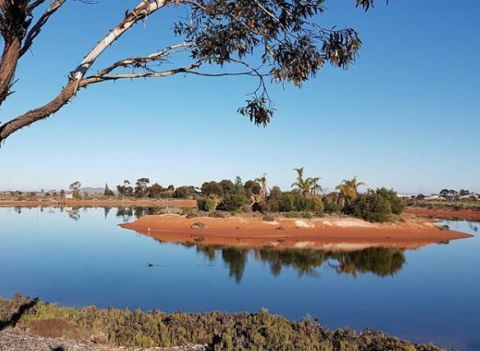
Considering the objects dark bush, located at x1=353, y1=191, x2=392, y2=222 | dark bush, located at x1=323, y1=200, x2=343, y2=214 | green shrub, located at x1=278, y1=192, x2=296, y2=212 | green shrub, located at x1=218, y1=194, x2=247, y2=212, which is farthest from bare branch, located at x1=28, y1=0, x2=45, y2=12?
dark bush, located at x1=323, y1=200, x2=343, y2=214

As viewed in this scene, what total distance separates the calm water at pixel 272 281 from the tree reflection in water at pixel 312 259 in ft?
0.18

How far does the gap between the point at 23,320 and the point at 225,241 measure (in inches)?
909

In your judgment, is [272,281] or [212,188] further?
[212,188]

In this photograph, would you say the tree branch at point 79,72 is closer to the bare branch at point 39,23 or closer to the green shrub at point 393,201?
the bare branch at point 39,23

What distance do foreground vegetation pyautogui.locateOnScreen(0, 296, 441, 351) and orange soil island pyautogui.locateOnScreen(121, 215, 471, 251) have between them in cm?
2047

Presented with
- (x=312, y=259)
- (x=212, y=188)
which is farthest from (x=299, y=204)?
(x=212, y=188)

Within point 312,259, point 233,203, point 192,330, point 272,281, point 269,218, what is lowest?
point 272,281

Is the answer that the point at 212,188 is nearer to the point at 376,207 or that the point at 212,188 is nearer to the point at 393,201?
the point at 393,201

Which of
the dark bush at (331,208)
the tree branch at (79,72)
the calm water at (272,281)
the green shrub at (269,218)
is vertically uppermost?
the tree branch at (79,72)

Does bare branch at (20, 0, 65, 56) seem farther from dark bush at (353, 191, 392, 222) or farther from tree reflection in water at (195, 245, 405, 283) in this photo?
dark bush at (353, 191, 392, 222)

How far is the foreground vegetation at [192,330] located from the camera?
730cm

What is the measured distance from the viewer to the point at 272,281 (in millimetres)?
18672

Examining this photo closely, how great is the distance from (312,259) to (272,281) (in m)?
6.58

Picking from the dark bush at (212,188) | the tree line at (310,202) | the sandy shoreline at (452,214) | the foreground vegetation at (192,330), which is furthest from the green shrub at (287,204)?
the foreground vegetation at (192,330)
